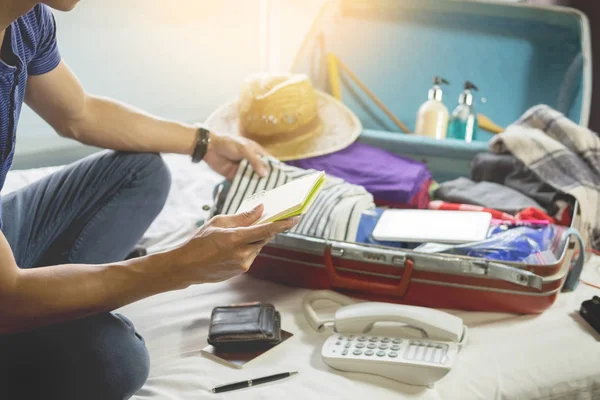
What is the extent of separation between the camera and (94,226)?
117 cm

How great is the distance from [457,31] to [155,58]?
1.00 m

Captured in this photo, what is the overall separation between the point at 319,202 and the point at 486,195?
1.53 ft

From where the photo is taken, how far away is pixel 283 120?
1.69 metres

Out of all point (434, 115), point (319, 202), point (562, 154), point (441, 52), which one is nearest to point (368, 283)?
point (319, 202)

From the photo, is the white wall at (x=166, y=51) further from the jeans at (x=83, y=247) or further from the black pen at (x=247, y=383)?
the black pen at (x=247, y=383)

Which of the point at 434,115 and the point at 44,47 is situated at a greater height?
the point at 44,47

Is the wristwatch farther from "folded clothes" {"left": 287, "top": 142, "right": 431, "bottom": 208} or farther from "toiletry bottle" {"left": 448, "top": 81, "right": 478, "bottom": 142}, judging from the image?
"toiletry bottle" {"left": 448, "top": 81, "right": 478, "bottom": 142}

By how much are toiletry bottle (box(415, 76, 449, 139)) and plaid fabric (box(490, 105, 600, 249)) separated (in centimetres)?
29

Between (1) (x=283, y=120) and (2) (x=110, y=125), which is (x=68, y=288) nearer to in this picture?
(2) (x=110, y=125)

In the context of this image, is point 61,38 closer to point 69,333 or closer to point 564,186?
point 69,333

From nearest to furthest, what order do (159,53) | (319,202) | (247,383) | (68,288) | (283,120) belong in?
(68,288), (247,383), (319,202), (283,120), (159,53)

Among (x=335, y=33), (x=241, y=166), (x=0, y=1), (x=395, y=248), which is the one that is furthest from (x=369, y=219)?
(x=335, y=33)

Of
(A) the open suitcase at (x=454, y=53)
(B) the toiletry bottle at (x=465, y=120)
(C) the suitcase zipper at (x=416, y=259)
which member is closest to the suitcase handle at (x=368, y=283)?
(C) the suitcase zipper at (x=416, y=259)

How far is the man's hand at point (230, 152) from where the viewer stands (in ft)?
4.48
